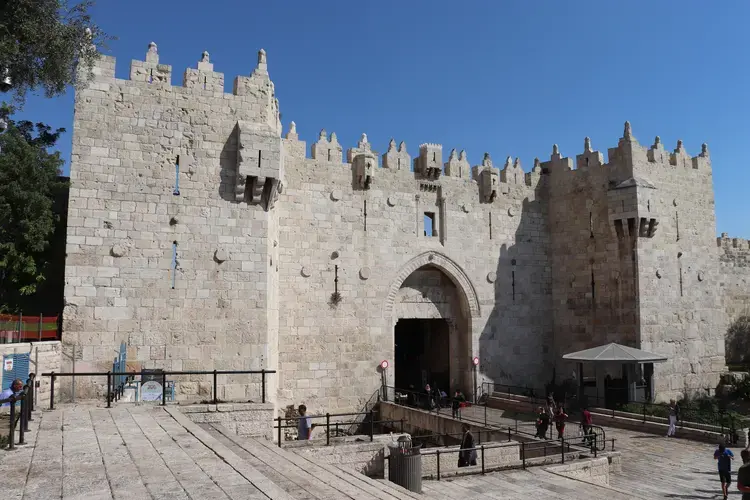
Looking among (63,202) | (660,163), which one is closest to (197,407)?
(63,202)

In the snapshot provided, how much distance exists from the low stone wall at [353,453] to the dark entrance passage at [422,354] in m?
9.77

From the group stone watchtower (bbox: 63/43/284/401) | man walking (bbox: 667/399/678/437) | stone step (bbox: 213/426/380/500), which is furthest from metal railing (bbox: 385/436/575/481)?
stone watchtower (bbox: 63/43/284/401)

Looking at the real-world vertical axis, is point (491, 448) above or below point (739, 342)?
below

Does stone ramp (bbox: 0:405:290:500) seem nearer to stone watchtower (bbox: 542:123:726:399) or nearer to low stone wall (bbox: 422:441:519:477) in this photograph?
low stone wall (bbox: 422:441:519:477)

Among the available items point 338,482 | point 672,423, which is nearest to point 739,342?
point 672,423

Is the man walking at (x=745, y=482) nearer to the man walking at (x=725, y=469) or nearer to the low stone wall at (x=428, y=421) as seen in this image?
the man walking at (x=725, y=469)

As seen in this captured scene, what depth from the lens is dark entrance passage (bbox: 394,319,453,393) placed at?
2330 centimetres

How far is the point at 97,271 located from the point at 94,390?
2598mm

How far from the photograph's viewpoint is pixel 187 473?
600cm

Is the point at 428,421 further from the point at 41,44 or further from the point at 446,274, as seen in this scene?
the point at 41,44

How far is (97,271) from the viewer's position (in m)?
13.3

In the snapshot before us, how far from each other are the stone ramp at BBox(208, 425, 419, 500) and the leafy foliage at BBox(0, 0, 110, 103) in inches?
328

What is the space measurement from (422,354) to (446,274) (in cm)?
487

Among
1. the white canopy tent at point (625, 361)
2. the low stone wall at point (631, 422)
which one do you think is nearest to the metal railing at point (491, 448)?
the low stone wall at point (631, 422)
